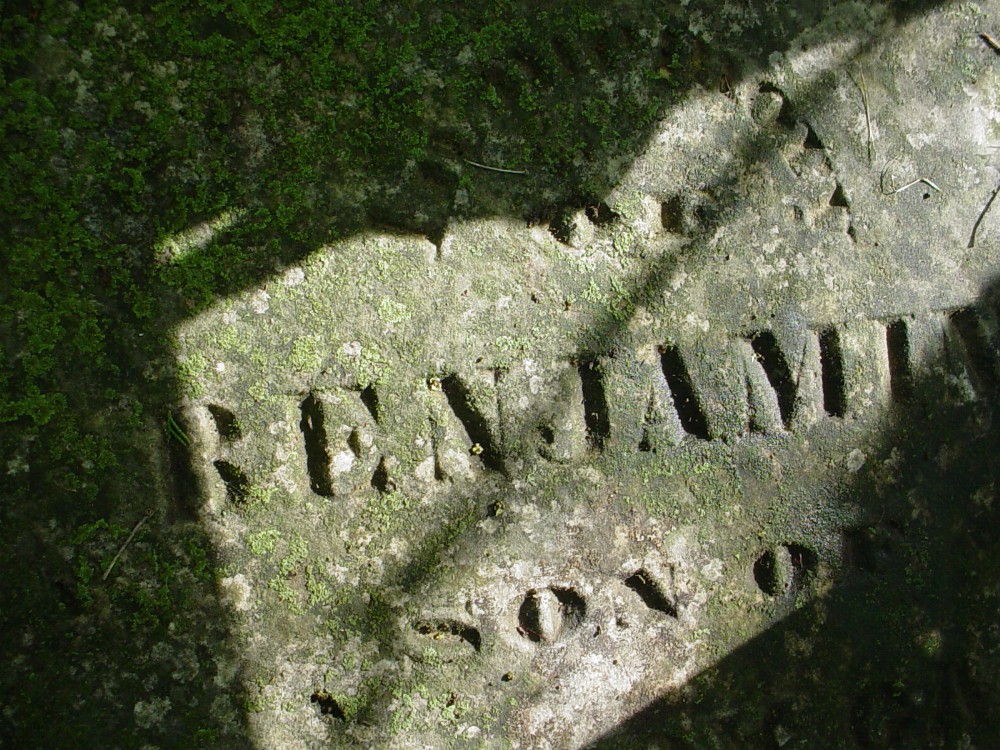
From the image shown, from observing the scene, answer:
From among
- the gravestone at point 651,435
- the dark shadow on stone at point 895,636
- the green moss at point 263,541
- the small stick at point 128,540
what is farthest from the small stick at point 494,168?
the dark shadow on stone at point 895,636

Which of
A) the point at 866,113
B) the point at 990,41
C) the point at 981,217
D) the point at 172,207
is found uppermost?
the point at 990,41

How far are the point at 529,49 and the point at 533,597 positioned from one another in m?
1.34

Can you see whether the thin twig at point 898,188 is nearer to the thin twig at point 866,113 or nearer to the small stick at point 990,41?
the thin twig at point 866,113

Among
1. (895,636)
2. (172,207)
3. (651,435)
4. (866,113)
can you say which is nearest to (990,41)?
(866,113)

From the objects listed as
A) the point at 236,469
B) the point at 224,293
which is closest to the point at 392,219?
the point at 224,293

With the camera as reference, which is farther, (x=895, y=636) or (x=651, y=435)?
(x=895, y=636)

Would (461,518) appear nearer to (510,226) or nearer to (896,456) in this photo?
(510,226)

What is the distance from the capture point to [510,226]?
1.99 m

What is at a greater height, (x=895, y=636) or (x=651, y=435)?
(x=651, y=435)

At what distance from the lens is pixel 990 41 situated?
2.31 m

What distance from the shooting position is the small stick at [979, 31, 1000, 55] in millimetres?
2305

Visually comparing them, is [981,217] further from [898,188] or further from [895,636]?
[895,636]

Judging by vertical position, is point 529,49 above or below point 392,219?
above

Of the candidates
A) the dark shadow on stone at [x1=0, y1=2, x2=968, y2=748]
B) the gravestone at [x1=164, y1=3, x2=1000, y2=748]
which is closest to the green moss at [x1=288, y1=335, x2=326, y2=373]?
the gravestone at [x1=164, y1=3, x2=1000, y2=748]
